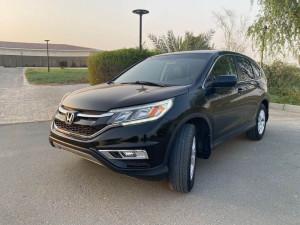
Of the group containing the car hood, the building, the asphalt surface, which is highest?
the building

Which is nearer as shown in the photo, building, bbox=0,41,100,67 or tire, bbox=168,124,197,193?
tire, bbox=168,124,197,193

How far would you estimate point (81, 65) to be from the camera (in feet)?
143

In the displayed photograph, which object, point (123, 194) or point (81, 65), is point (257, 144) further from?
point (81, 65)

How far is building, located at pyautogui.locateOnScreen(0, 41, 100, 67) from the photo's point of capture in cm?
3947

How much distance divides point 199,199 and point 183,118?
91 centimetres

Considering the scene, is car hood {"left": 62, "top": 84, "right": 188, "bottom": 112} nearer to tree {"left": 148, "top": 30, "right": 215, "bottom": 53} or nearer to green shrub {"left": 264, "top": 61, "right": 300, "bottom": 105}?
green shrub {"left": 264, "top": 61, "right": 300, "bottom": 105}

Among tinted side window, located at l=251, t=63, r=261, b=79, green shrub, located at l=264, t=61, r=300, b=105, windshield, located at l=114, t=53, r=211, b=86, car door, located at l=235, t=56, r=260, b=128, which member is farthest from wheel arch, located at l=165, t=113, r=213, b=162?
green shrub, located at l=264, t=61, r=300, b=105

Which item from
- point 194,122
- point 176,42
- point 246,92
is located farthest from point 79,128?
point 176,42

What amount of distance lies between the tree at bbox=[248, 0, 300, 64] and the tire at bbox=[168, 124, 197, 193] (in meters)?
9.11

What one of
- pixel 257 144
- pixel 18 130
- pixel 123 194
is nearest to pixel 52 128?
pixel 123 194

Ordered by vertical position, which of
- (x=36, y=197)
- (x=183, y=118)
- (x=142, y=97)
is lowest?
(x=36, y=197)

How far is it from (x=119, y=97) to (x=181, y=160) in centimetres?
93

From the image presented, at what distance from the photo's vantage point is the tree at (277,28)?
956 cm

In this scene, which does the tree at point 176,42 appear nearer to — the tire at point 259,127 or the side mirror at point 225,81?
the tire at point 259,127
